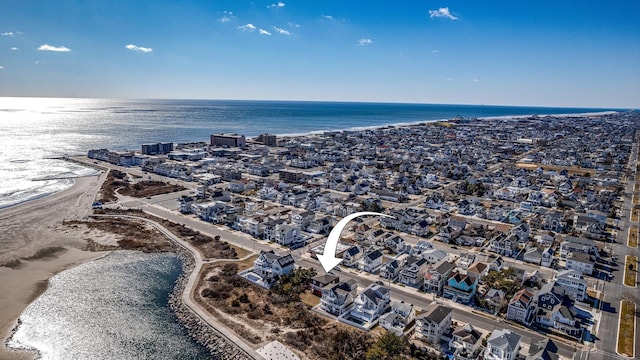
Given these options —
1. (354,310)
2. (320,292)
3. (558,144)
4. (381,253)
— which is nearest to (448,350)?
(354,310)

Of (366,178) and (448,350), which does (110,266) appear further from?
(366,178)

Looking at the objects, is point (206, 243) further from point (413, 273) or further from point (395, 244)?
point (413, 273)

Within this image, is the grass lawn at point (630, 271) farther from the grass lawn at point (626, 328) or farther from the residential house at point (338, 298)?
the residential house at point (338, 298)

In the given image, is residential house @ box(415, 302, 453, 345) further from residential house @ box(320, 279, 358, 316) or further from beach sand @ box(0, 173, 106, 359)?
beach sand @ box(0, 173, 106, 359)

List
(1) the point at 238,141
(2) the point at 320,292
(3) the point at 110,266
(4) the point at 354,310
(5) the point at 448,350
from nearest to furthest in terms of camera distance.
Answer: (5) the point at 448,350 → (4) the point at 354,310 → (2) the point at 320,292 → (3) the point at 110,266 → (1) the point at 238,141

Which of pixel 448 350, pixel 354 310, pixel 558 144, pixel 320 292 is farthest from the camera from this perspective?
pixel 558 144

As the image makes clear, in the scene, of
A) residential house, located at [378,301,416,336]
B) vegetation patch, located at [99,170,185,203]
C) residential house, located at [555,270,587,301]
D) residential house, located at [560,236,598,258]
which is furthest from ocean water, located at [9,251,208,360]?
residential house, located at [560,236,598,258]
